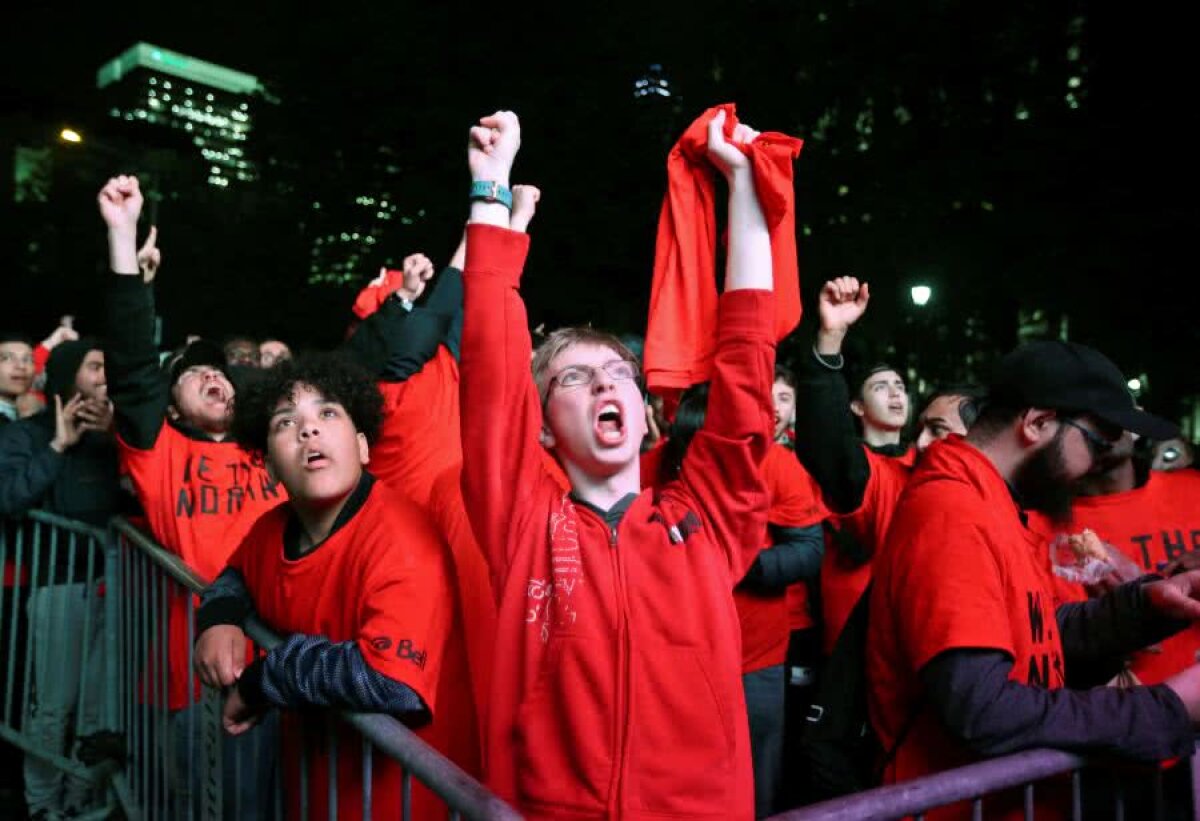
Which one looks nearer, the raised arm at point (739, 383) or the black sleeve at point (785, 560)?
the raised arm at point (739, 383)

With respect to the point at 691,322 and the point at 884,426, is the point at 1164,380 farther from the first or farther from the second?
the point at 691,322

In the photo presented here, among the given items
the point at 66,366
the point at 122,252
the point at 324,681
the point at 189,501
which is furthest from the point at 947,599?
the point at 66,366

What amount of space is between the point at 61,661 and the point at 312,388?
3109 mm

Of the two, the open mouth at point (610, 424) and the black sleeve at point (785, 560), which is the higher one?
the open mouth at point (610, 424)

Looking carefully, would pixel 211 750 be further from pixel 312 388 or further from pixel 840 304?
pixel 840 304

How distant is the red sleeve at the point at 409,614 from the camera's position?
2287 millimetres

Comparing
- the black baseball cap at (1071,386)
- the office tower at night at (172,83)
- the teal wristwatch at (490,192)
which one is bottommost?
the black baseball cap at (1071,386)

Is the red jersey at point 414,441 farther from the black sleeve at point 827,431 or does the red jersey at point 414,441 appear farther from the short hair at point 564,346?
the short hair at point 564,346

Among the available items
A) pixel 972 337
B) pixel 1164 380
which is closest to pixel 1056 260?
pixel 1164 380

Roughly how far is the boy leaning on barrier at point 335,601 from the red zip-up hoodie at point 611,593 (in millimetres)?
361

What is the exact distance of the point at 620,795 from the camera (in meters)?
1.87

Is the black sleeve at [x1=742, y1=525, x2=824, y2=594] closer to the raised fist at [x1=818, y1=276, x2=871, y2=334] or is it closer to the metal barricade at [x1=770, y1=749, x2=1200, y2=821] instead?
the raised fist at [x1=818, y1=276, x2=871, y2=334]

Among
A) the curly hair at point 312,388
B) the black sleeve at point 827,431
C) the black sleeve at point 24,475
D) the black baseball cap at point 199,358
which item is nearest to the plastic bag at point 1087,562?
the black sleeve at point 827,431

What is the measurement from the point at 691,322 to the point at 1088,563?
149cm
